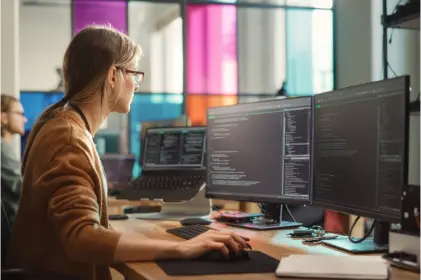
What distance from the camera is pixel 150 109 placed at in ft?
19.6

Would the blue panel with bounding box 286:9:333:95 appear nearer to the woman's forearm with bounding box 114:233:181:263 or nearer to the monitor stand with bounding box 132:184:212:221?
the monitor stand with bounding box 132:184:212:221

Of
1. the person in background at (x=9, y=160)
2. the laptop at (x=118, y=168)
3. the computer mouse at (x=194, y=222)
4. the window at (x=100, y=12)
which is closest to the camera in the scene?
the computer mouse at (x=194, y=222)

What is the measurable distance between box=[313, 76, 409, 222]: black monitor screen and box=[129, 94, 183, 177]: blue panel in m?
4.19

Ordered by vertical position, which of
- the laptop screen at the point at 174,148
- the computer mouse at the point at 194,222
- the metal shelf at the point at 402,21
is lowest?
the computer mouse at the point at 194,222

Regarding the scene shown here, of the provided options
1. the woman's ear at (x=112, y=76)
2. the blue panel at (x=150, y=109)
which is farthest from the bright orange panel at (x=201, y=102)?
the woman's ear at (x=112, y=76)

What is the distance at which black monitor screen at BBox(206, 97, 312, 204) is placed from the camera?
1.88 meters

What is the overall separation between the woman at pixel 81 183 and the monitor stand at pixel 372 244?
31 centimetres

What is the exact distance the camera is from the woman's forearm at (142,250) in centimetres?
138

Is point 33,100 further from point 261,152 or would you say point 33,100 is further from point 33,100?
point 261,152

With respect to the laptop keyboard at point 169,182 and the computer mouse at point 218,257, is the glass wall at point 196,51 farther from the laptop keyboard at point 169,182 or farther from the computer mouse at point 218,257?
the computer mouse at point 218,257

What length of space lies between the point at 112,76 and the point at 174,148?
3.19ft

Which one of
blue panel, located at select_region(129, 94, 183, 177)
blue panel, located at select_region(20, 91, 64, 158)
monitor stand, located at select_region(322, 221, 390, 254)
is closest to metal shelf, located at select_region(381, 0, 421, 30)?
monitor stand, located at select_region(322, 221, 390, 254)

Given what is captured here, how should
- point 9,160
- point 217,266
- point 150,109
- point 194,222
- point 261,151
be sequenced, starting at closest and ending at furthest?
point 217,266
point 261,151
point 194,222
point 9,160
point 150,109

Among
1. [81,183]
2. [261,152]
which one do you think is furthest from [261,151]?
[81,183]
